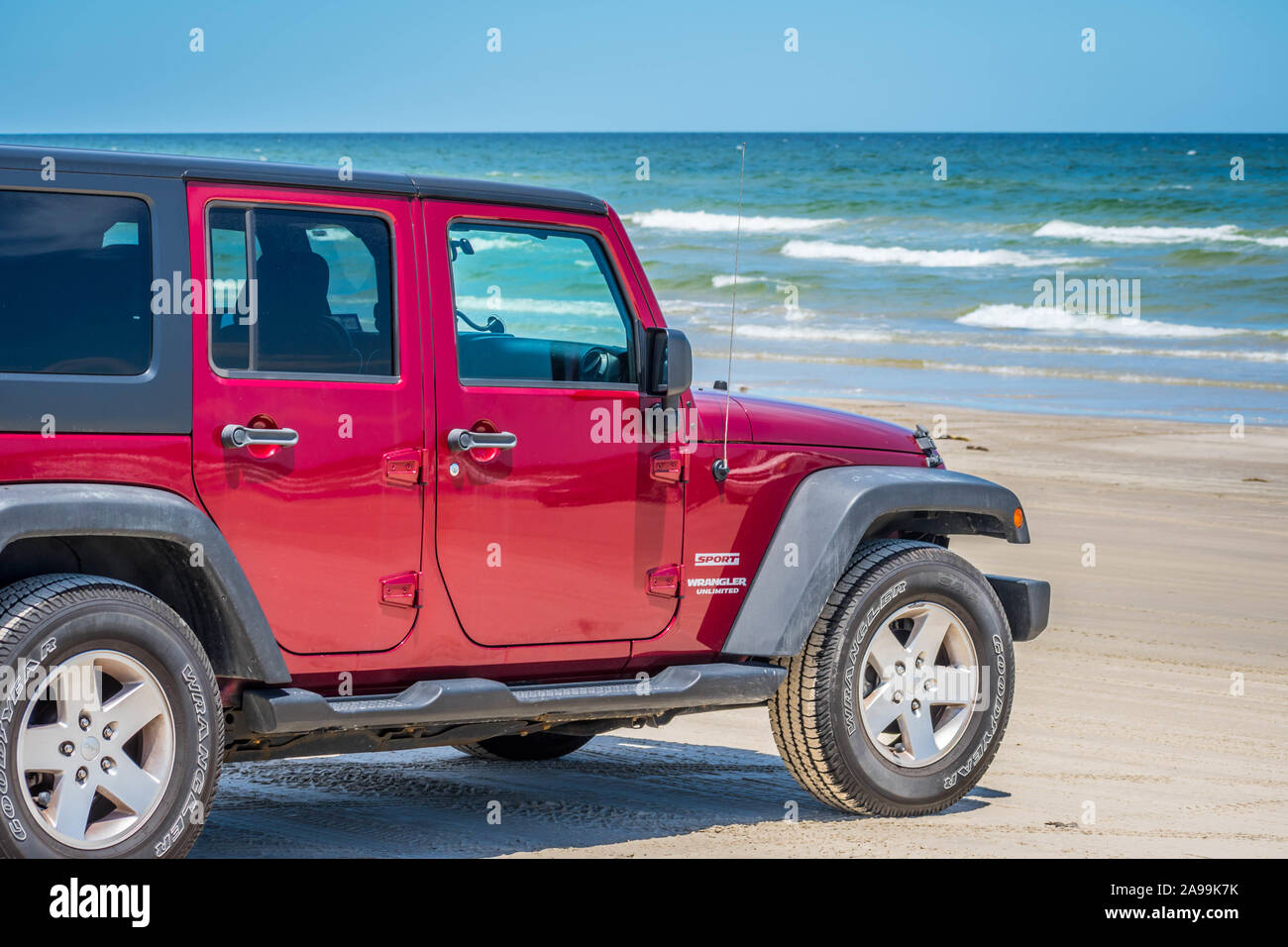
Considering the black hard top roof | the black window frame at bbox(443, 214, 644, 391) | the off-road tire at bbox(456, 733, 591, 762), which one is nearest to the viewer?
the black hard top roof

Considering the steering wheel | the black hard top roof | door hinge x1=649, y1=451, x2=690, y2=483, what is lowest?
door hinge x1=649, y1=451, x2=690, y2=483

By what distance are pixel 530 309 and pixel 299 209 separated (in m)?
0.78

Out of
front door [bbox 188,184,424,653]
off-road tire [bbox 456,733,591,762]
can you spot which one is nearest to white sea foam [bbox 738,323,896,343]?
off-road tire [bbox 456,733,591,762]

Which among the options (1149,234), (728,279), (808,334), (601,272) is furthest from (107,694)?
(1149,234)

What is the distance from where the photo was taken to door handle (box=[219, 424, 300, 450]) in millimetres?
4215

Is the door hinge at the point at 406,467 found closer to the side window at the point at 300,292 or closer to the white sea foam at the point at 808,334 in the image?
the side window at the point at 300,292

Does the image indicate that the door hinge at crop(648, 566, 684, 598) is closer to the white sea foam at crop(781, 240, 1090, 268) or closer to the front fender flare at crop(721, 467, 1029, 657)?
the front fender flare at crop(721, 467, 1029, 657)

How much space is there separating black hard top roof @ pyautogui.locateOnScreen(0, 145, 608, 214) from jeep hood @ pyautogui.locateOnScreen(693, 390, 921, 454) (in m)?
0.72

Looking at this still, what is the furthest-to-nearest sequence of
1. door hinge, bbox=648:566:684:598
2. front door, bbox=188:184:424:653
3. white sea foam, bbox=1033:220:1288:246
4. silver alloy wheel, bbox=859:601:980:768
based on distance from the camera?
white sea foam, bbox=1033:220:1288:246 < silver alloy wheel, bbox=859:601:980:768 < door hinge, bbox=648:566:684:598 < front door, bbox=188:184:424:653

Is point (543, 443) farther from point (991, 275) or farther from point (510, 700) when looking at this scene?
point (991, 275)

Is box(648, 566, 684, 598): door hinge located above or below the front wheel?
above

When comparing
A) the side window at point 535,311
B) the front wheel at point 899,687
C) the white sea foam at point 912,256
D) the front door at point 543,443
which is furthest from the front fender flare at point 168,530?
the white sea foam at point 912,256

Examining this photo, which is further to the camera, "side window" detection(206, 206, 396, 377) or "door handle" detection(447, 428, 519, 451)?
"door handle" detection(447, 428, 519, 451)

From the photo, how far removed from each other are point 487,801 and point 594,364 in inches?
59.5
